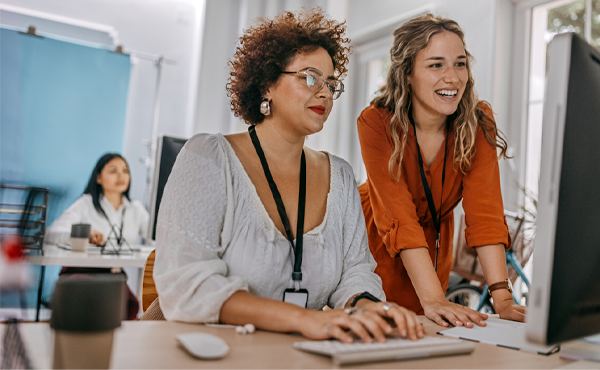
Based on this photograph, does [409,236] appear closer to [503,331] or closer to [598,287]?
[503,331]

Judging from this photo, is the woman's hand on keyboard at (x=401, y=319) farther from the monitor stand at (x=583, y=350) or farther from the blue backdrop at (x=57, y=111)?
the blue backdrop at (x=57, y=111)

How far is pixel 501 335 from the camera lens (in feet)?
3.37

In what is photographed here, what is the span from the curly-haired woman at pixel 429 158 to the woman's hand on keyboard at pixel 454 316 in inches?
10.5

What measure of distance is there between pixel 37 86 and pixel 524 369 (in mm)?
4685

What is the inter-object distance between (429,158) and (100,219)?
2.65m

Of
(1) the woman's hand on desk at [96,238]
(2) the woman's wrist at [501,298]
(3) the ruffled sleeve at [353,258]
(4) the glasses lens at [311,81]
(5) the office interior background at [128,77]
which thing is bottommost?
(1) the woman's hand on desk at [96,238]

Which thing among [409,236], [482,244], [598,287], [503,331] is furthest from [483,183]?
[598,287]

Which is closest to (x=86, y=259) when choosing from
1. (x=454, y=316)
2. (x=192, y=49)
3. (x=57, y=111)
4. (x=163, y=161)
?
(x=163, y=161)

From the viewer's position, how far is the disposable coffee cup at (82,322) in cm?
59

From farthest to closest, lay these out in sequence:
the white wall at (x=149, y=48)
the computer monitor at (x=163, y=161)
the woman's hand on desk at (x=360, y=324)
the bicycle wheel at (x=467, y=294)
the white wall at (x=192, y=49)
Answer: the white wall at (x=149, y=48)
the white wall at (x=192, y=49)
the bicycle wheel at (x=467, y=294)
the computer monitor at (x=163, y=161)
the woman's hand on desk at (x=360, y=324)

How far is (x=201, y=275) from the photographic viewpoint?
3.35 ft

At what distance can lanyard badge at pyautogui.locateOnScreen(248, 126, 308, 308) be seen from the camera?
1.16 metres

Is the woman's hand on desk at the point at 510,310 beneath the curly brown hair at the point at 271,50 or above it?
beneath

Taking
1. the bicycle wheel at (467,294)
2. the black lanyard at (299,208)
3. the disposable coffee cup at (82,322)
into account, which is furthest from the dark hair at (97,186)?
the disposable coffee cup at (82,322)
